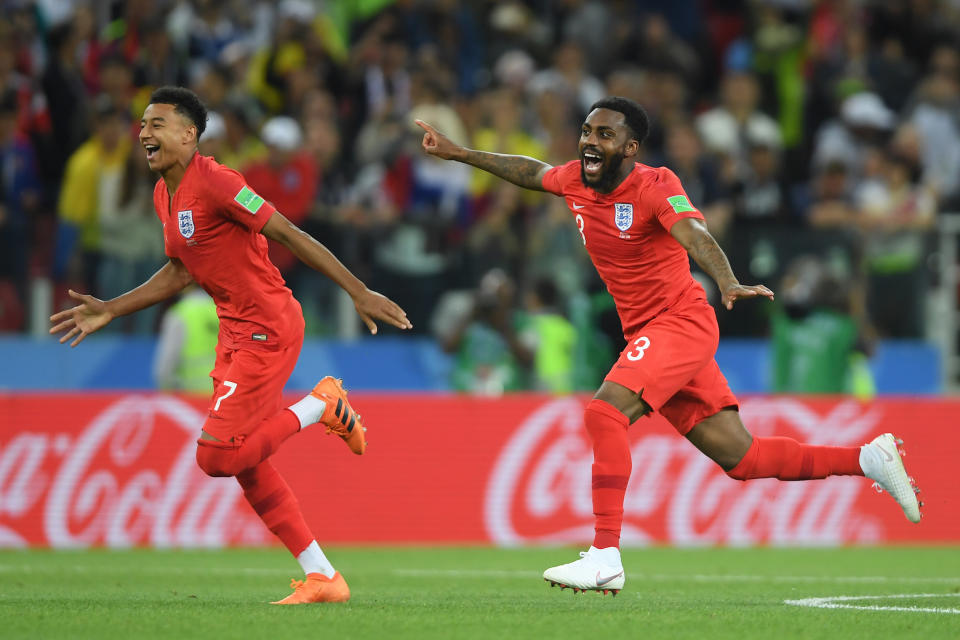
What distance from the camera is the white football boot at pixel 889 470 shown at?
798 cm

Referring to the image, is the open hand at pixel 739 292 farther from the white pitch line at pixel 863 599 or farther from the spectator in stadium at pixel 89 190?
the spectator in stadium at pixel 89 190

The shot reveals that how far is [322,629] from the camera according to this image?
20.8 feet

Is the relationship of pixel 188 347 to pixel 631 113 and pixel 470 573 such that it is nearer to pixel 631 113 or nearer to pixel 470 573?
pixel 470 573

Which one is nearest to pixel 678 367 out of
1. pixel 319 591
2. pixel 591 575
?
pixel 591 575

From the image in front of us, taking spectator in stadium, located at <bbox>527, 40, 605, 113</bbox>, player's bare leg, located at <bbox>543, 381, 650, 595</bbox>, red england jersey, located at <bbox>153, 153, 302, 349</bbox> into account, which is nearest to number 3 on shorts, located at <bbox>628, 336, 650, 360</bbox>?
player's bare leg, located at <bbox>543, 381, 650, 595</bbox>

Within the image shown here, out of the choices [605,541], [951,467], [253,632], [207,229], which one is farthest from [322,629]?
[951,467]

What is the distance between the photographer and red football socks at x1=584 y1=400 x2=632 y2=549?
24.0 ft

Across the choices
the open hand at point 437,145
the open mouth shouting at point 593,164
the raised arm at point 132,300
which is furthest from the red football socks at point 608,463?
the raised arm at point 132,300

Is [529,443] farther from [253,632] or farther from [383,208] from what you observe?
[253,632]

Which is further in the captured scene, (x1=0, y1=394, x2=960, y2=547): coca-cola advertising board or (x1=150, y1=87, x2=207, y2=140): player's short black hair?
(x1=0, y1=394, x2=960, y2=547): coca-cola advertising board

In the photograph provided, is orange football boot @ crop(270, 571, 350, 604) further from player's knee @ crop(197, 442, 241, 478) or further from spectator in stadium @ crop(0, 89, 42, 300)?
spectator in stadium @ crop(0, 89, 42, 300)

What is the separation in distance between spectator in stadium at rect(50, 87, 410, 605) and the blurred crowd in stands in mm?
4900

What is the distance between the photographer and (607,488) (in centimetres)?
732

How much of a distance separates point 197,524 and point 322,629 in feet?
20.4
